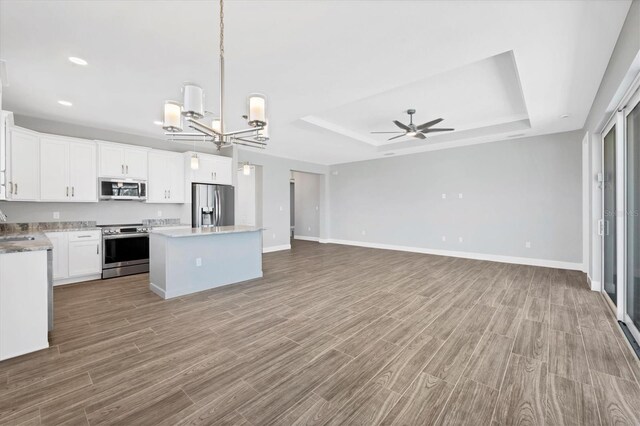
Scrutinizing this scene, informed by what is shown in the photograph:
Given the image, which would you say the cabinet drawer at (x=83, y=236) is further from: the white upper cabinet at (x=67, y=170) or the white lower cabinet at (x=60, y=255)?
the white upper cabinet at (x=67, y=170)

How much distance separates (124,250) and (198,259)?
6.39 feet

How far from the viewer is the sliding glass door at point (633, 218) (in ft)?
8.44

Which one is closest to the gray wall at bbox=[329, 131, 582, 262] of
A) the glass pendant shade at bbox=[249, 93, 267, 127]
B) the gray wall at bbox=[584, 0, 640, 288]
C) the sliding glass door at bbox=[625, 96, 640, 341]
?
the gray wall at bbox=[584, 0, 640, 288]

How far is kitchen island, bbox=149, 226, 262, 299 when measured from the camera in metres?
3.76

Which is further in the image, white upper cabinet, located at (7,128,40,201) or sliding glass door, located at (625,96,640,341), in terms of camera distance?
white upper cabinet, located at (7,128,40,201)

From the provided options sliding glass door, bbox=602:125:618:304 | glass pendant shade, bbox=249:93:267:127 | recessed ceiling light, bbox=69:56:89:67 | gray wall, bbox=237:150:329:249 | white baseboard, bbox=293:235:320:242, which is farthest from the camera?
white baseboard, bbox=293:235:320:242

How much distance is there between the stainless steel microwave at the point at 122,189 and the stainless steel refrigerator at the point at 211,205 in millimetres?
926

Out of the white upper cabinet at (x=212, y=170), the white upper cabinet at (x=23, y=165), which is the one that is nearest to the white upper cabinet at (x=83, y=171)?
the white upper cabinet at (x=23, y=165)

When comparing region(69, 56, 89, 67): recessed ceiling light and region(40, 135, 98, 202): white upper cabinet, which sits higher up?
region(69, 56, 89, 67): recessed ceiling light

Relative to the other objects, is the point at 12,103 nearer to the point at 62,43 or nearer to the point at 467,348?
the point at 62,43

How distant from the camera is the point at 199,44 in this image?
2.49m

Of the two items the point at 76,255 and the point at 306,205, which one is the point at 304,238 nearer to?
the point at 306,205

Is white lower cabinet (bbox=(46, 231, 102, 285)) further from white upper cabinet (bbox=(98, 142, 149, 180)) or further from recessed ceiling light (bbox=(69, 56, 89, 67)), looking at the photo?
recessed ceiling light (bbox=(69, 56, 89, 67))

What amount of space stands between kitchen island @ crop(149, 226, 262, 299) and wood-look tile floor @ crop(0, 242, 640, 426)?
0.80ft
